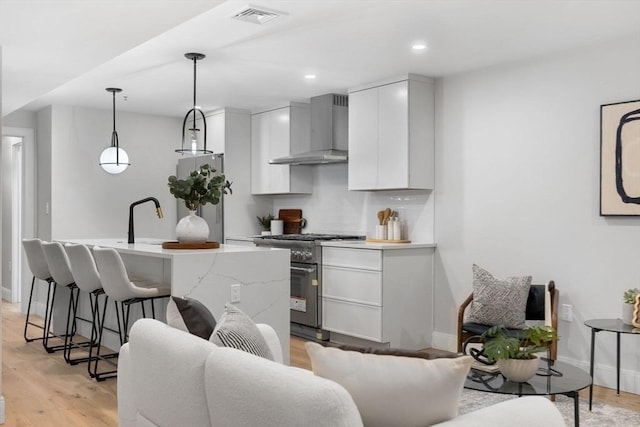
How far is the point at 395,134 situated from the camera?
5.27 metres

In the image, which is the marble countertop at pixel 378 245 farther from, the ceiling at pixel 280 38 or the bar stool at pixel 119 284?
the bar stool at pixel 119 284

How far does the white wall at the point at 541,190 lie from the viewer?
4141 millimetres

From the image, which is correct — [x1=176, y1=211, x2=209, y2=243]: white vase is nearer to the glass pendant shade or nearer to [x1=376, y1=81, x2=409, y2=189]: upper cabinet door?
[x1=376, y1=81, x2=409, y2=189]: upper cabinet door

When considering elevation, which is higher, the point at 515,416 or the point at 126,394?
the point at 515,416

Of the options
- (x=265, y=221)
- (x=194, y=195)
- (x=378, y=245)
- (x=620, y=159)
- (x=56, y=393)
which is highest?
(x=620, y=159)

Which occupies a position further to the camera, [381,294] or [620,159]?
[381,294]

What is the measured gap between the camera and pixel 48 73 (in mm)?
3900

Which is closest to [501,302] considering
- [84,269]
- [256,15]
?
[256,15]

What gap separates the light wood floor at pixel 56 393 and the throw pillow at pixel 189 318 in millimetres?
1498

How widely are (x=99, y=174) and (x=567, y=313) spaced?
206 inches

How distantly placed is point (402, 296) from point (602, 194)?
183 centimetres

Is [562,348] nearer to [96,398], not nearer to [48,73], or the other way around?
[96,398]

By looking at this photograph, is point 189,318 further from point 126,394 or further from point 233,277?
point 233,277

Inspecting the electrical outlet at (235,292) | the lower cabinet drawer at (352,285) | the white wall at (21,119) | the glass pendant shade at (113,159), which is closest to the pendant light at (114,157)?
the glass pendant shade at (113,159)
